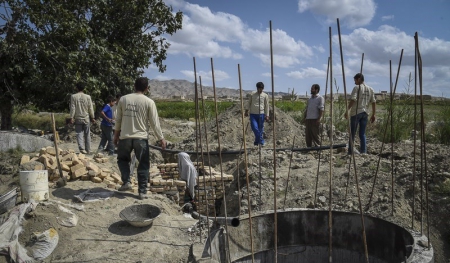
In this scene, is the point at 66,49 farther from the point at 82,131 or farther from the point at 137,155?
the point at 137,155

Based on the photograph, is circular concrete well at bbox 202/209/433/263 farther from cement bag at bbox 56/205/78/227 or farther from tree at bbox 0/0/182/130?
tree at bbox 0/0/182/130

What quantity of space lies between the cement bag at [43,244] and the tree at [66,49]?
Answer: 21.2ft

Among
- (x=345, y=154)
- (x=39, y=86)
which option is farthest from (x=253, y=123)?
(x=39, y=86)

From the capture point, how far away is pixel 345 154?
23.7 ft

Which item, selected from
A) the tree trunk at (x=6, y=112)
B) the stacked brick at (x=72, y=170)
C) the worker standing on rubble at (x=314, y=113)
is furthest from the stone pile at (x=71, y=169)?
the tree trunk at (x=6, y=112)

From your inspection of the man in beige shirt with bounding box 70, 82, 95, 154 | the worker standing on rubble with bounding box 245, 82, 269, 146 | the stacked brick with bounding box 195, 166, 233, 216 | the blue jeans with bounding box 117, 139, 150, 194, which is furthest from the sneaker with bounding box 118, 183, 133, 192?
the worker standing on rubble with bounding box 245, 82, 269, 146

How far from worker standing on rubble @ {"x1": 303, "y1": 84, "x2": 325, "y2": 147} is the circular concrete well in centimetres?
326

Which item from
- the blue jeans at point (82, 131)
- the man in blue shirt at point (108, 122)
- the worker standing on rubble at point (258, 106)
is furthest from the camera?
the worker standing on rubble at point (258, 106)

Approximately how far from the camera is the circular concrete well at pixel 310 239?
3.88 meters

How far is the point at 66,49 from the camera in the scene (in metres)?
9.47

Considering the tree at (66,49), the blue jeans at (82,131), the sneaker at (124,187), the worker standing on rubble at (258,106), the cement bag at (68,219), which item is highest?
the tree at (66,49)

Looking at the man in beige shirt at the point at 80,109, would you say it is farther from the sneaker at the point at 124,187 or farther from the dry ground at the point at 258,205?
the sneaker at the point at 124,187

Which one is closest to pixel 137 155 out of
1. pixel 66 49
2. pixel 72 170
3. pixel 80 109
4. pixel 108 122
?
pixel 72 170

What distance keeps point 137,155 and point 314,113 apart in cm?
409
